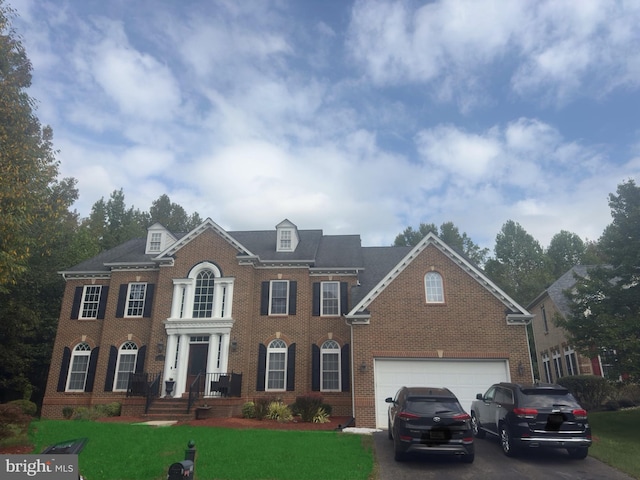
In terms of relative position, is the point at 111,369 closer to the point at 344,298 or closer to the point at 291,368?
the point at 291,368

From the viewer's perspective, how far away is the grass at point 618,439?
35.7 feet

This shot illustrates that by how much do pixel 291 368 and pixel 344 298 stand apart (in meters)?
4.38

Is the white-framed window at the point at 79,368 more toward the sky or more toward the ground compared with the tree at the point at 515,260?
more toward the ground

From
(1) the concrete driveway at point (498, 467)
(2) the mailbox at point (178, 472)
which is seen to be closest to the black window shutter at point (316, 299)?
(1) the concrete driveway at point (498, 467)

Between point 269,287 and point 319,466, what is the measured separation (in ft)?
46.8

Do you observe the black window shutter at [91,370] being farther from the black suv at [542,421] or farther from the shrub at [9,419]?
the black suv at [542,421]

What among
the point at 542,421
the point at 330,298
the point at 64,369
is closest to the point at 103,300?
the point at 64,369

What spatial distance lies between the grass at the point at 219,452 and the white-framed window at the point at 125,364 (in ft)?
24.9

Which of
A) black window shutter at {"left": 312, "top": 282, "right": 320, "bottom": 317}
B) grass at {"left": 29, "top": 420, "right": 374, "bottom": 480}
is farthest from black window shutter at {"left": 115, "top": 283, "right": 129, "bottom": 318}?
black window shutter at {"left": 312, "top": 282, "right": 320, "bottom": 317}

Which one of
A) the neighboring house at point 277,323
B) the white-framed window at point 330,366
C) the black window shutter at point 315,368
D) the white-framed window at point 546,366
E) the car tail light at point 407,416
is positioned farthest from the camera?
the white-framed window at point 546,366

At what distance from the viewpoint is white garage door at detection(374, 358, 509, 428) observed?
17.1 meters

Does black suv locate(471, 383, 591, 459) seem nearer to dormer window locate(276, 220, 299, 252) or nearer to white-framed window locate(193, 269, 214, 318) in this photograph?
white-framed window locate(193, 269, 214, 318)

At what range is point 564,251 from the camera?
162ft

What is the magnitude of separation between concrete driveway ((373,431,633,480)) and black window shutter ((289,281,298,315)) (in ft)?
38.7
